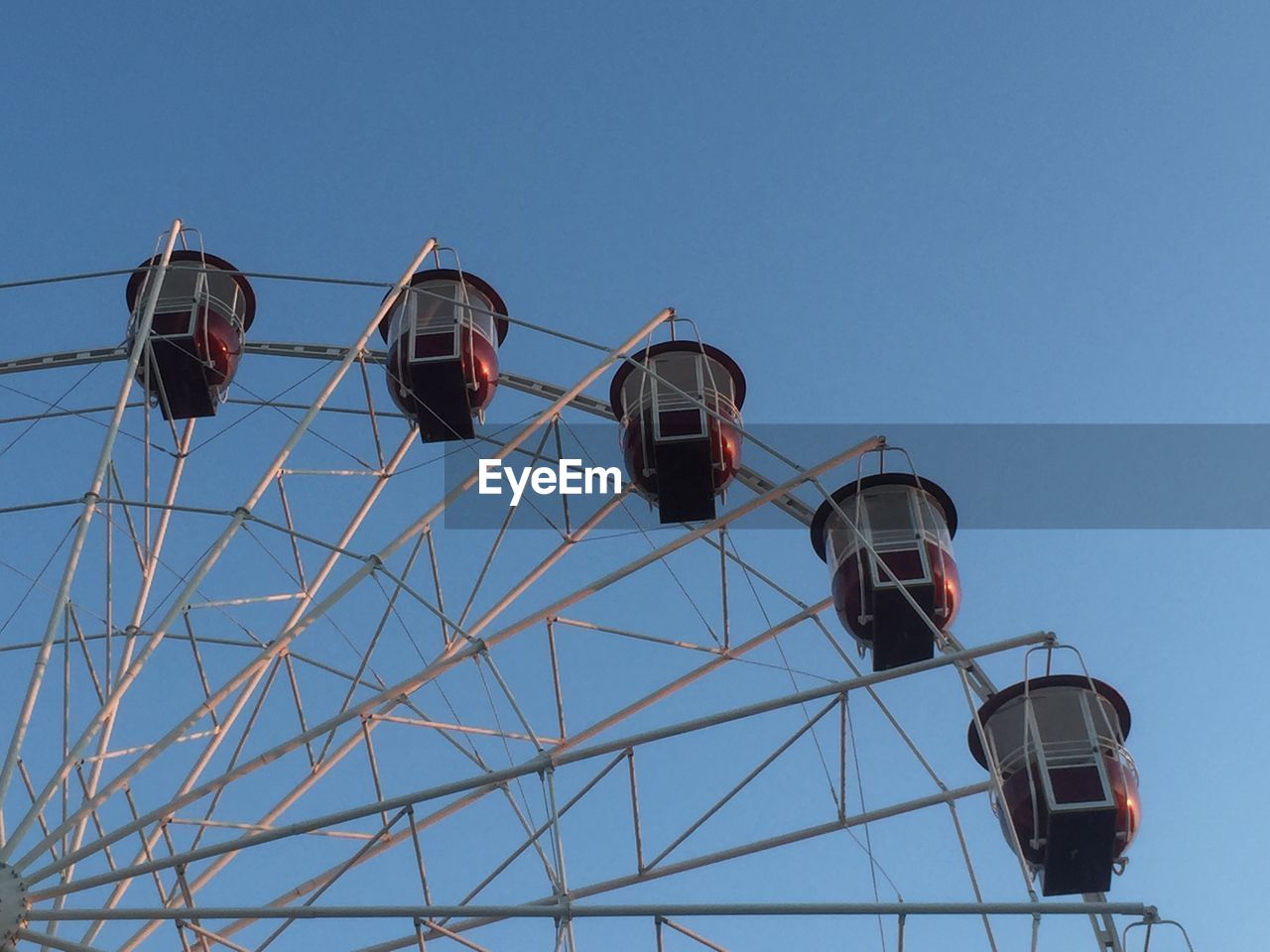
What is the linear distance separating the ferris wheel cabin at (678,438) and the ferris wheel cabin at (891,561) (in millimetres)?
1237

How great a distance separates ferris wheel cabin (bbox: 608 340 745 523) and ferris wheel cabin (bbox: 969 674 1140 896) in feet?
13.5

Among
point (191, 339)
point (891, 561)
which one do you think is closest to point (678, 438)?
point (891, 561)

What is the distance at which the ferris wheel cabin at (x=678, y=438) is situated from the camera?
2198cm

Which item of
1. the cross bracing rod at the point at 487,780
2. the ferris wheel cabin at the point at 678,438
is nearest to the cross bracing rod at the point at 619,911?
the cross bracing rod at the point at 487,780

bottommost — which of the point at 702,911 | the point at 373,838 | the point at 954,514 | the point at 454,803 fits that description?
the point at 702,911

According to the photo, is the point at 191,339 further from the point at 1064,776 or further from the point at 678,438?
the point at 1064,776

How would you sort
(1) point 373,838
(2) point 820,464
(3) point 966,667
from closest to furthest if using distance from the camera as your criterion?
(1) point 373,838
(3) point 966,667
(2) point 820,464

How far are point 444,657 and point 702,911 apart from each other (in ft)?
16.7

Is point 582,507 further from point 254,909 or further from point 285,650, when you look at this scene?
point 254,909

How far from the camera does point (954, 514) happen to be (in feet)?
72.5

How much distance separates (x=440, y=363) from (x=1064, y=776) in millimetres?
8053

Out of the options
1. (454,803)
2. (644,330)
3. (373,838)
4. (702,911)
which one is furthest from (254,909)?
(644,330)

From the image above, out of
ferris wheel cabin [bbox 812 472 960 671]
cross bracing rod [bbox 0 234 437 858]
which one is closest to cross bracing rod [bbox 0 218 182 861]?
cross bracing rod [bbox 0 234 437 858]

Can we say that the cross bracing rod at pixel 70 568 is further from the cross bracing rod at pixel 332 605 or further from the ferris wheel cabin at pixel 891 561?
the ferris wheel cabin at pixel 891 561
